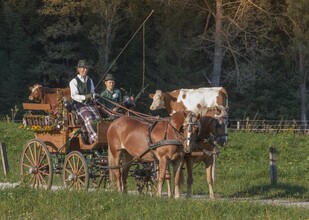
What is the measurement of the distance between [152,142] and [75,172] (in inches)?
74.7

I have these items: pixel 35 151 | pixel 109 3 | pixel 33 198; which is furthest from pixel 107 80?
pixel 109 3

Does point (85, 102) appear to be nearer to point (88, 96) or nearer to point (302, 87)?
point (88, 96)

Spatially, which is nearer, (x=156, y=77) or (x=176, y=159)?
(x=176, y=159)

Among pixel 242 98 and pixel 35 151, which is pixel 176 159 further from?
pixel 242 98

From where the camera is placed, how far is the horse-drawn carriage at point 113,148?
1623 cm

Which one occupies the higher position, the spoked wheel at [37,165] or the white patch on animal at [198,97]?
the white patch on animal at [198,97]

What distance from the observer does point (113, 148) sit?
17391mm

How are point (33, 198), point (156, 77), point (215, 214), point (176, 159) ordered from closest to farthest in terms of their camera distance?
point (215, 214)
point (33, 198)
point (176, 159)
point (156, 77)

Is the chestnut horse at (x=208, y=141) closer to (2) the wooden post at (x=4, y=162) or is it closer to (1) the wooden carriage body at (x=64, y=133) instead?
(1) the wooden carriage body at (x=64, y=133)

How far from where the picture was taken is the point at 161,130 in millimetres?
16469

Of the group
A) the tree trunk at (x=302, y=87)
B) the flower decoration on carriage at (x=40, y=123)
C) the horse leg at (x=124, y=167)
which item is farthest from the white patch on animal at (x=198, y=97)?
the tree trunk at (x=302, y=87)

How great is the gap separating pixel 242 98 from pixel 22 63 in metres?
11.7

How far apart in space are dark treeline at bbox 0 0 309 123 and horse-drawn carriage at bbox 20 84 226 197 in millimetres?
23570

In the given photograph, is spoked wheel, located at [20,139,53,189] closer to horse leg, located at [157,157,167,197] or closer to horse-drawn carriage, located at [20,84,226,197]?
horse-drawn carriage, located at [20,84,226,197]
